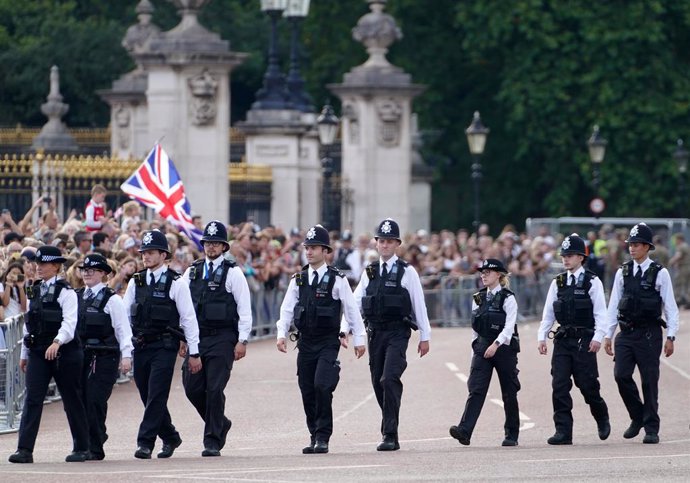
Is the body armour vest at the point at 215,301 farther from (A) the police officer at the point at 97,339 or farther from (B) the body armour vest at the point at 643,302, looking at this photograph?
(B) the body armour vest at the point at 643,302

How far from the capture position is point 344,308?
18266mm

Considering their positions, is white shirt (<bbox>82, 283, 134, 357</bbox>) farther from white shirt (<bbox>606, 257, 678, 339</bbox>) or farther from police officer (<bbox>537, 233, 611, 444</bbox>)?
white shirt (<bbox>606, 257, 678, 339</bbox>)

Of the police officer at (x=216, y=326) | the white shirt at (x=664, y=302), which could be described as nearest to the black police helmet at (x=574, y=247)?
the white shirt at (x=664, y=302)

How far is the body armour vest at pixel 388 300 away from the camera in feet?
60.5

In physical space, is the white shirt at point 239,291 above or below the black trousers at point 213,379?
above

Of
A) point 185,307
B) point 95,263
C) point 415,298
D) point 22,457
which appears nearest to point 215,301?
point 185,307

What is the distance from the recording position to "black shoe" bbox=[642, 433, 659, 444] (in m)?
18.7

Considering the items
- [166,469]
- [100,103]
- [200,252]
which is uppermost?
[100,103]

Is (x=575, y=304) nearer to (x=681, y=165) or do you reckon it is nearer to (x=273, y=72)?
(x=273, y=72)

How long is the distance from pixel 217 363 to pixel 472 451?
7.33ft

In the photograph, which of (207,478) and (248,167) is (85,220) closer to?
(248,167)

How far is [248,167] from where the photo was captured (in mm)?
37188

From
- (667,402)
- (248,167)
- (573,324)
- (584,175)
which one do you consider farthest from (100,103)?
(573,324)

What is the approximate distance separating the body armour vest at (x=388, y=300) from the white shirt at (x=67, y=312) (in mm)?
2814
